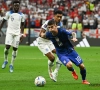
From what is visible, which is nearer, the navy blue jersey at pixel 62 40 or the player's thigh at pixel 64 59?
the player's thigh at pixel 64 59

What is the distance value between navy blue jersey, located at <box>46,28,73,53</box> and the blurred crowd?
22533 millimetres

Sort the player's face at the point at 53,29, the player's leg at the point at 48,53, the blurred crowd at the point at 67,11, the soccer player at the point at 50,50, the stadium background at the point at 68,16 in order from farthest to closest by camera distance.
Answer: the blurred crowd at the point at 67,11 < the stadium background at the point at 68,16 < the player's leg at the point at 48,53 < the soccer player at the point at 50,50 < the player's face at the point at 53,29

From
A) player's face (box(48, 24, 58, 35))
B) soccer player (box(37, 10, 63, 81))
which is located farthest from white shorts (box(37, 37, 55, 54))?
player's face (box(48, 24, 58, 35))

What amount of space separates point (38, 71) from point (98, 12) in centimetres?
2460

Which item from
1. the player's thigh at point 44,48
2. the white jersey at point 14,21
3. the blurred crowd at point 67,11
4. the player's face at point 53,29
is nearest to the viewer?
the player's face at point 53,29

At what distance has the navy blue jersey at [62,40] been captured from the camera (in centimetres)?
1261

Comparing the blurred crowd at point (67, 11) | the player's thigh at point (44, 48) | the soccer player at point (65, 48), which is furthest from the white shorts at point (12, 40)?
the blurred crowd at point (67, 11)

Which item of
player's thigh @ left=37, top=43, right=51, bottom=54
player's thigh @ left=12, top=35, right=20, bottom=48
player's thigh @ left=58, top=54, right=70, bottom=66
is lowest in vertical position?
player's thigh @ left=12, top=35, right=20, bottom=48

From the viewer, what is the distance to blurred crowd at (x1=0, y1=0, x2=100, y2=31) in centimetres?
3650

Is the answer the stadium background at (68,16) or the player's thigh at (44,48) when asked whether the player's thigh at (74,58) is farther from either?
the stadium background at (68,16)

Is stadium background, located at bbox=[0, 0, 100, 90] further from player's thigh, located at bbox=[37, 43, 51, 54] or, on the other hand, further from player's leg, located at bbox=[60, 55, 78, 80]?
player's thigh, located at bbox=[37, 43, 51, 54]

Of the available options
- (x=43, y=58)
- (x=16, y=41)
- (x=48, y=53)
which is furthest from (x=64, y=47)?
(x=43, y=58)

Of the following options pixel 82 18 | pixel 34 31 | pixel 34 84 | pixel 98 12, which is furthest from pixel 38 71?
pixel 98 12

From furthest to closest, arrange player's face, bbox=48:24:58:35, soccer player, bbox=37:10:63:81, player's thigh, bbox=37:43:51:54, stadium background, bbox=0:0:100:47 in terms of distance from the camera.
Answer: stadium background, bbox=0:0:100:47
player's thigh, bbox=37:43:51:54
soccer player, bbox=37:10:63:81
player's face, bbox=48:24:58:35
